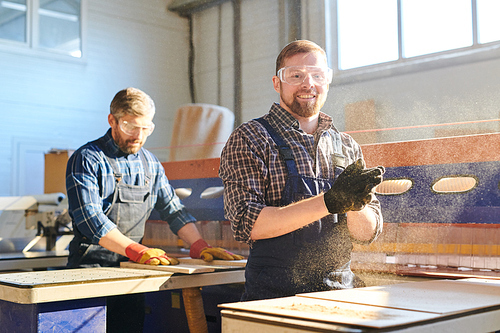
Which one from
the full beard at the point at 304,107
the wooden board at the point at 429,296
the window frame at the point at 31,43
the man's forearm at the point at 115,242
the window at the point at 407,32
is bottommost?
the wooden board at the point at 429,296

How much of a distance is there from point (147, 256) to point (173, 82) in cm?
144

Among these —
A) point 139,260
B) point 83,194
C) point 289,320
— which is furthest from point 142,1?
point 289,320

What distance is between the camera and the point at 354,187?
4.39 ft

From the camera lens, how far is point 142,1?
3.46 m

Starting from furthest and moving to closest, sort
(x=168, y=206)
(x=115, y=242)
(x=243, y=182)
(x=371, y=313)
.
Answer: (x=168, y=206) < (x=115, y=242) < (x=243, y=182) < (x=371, y=313)

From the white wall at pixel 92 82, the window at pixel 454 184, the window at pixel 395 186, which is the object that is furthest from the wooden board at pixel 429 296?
the white wall at pixel 92 82

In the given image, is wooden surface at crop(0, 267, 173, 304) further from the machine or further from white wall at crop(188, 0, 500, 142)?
the machine

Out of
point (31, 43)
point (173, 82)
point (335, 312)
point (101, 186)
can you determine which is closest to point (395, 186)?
point (335, 312)

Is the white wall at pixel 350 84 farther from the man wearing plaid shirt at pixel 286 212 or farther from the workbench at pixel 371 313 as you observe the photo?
the workbench at pixel 371 313

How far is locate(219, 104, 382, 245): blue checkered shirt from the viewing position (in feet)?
5.08

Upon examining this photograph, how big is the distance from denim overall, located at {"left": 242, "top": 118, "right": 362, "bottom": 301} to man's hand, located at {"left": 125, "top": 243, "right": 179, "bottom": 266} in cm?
54

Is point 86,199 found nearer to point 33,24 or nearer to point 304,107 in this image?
point 304,107

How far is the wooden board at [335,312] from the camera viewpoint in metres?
0.98

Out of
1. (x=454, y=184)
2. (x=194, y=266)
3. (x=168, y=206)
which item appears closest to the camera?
(x=454, y=184)
